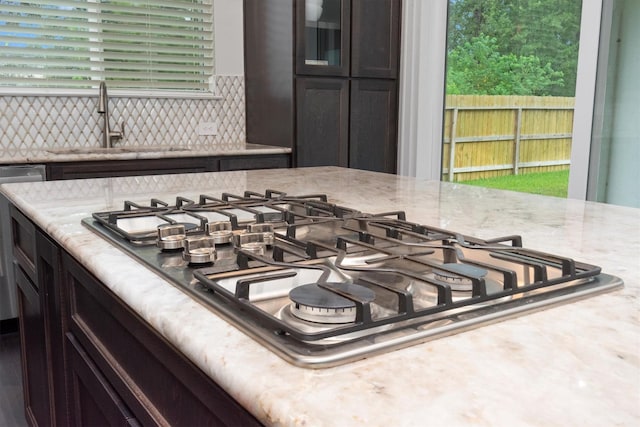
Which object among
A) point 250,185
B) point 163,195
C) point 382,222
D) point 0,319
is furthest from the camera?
point 0,319

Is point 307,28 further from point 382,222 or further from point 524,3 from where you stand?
point 382,222

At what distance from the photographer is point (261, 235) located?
3.36 feet

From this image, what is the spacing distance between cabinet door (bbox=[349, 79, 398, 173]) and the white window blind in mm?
994

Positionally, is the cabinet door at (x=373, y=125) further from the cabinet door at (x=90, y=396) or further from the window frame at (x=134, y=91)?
the cabinet door at (x=90, y=396)

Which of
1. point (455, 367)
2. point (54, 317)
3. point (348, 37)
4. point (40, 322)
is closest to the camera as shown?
point (455, 367)

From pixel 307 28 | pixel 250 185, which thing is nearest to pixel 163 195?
pixel 250 185

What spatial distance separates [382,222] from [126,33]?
295 cm

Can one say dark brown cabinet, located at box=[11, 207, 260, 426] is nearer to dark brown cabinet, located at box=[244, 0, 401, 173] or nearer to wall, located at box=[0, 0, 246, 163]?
wall, located at box=[0, 0, 246, 163]

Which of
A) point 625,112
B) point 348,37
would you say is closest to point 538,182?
point 625,112

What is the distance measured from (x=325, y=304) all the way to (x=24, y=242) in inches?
53.0

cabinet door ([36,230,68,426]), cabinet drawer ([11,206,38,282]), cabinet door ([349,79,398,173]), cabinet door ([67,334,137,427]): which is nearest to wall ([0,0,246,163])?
cabinet door ([349,79,398,173])

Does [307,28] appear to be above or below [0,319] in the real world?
above

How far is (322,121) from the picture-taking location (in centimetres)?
371

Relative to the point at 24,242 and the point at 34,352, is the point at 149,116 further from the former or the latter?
the point at 34,352
